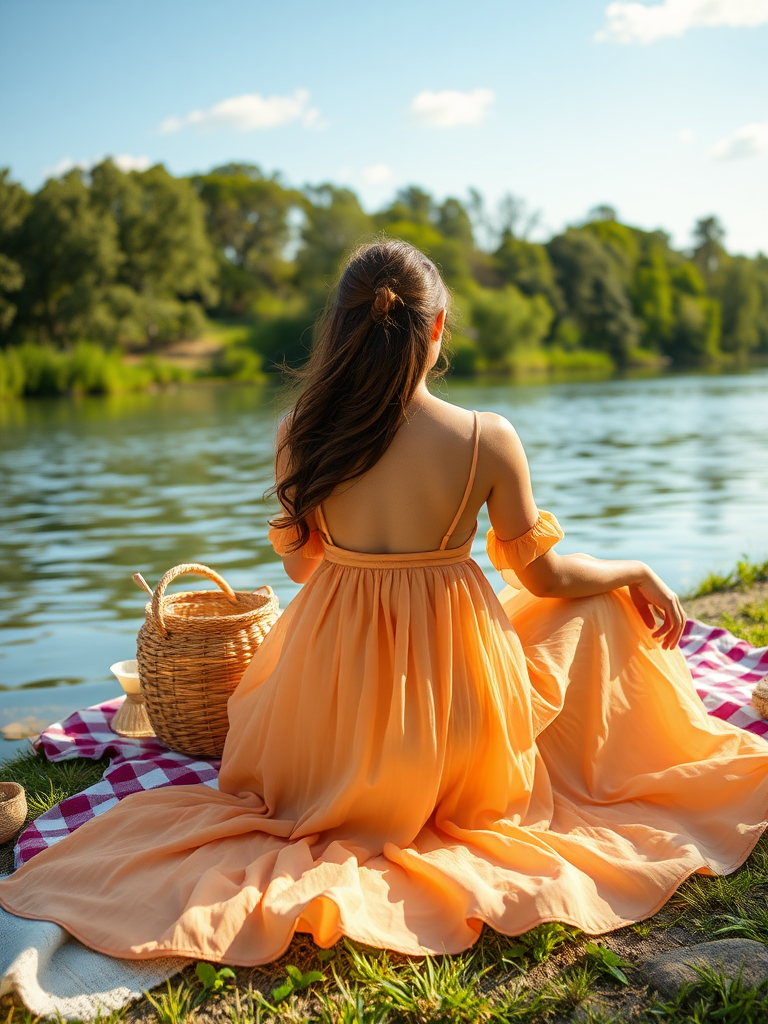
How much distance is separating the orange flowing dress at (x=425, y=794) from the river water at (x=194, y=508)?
757 mm

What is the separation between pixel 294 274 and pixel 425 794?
2256 inches

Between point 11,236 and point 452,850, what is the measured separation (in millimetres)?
38935

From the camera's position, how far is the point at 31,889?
2090 mm

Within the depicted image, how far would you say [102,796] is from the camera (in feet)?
8.96

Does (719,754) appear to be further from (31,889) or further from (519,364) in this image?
(519,364)

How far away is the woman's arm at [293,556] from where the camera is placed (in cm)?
236

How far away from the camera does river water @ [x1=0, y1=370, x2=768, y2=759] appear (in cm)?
514

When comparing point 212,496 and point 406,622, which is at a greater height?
point 406,622

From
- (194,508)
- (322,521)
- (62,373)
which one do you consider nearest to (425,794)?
(322,521)

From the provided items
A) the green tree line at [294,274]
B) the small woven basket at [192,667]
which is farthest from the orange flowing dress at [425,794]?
the green tree line at [294,274]

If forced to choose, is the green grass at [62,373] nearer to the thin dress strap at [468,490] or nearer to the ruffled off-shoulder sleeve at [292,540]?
the ruffled off-shoulder sleeve at [292,540]

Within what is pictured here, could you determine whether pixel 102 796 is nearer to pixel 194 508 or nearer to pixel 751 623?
pixel 751 623

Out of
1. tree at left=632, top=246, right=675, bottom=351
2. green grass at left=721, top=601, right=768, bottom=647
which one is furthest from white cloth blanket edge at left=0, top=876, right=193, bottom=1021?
tree at left=632, top=246, right=675, bottom=351

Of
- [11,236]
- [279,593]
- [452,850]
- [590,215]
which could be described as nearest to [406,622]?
[452,850]
